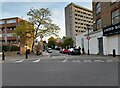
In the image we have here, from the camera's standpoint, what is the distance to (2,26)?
110125mm

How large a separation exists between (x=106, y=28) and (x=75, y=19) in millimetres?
101711

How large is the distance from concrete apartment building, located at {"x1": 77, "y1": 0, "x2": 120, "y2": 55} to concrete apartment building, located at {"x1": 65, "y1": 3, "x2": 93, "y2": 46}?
88.0m

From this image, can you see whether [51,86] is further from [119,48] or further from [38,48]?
[38,48]

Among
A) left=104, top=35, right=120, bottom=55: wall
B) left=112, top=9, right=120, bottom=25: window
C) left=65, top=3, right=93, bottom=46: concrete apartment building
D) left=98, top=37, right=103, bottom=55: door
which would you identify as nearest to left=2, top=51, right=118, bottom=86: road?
left=104, top=35, right=120, bottom=55: wall

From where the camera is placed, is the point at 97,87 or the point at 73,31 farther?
the point at 73,31

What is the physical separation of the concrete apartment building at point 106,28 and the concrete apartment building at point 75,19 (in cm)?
8800

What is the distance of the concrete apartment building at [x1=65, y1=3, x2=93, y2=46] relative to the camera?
454 ft

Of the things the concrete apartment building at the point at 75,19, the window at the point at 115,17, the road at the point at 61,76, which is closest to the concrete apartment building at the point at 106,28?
the window at the point at 115,17

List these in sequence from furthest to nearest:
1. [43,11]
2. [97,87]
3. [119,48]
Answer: [43,11], [119,48], [97,87]

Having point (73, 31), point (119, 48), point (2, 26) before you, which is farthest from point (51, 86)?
point (73, 31)

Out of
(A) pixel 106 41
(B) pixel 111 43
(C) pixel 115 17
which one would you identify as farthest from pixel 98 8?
(B) pixel 111 43

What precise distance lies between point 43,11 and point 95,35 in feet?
48.6

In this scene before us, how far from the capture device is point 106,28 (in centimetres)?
3922

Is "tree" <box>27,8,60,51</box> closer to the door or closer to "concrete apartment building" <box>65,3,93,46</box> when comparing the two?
the door
